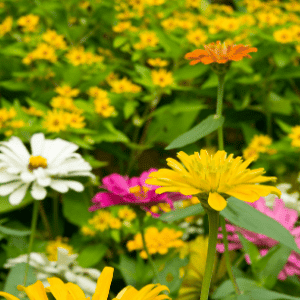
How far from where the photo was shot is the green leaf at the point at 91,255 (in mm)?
696

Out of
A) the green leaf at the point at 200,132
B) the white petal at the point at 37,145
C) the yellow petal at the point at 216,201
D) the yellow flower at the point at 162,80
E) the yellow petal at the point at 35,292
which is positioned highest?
the yellow flower at the point at 162,80

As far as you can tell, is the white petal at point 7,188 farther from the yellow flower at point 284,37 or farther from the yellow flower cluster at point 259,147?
the yellow flower at point 284,37

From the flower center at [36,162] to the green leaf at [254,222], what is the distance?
266 millimetres

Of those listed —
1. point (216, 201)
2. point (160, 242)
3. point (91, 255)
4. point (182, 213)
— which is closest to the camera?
point (216, 201)

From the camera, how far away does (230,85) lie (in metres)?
1.06

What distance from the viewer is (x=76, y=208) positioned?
830 mm

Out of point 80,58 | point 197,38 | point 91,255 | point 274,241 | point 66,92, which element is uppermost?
point 197,38

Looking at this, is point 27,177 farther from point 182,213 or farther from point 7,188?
point 182,213

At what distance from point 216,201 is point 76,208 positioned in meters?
0.63

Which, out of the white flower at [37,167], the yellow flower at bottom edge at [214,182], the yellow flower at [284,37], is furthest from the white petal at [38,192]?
the yellow flower at [284,37]

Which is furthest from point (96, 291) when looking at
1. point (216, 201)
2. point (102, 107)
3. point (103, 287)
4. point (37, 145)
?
point (102, 107)

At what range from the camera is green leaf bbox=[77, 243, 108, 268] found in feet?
2.28

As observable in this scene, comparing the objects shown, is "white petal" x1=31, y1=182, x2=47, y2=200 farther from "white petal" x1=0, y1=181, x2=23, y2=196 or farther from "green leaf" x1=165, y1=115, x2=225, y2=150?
"green leaf" x1=165, y1=115, x2=225, y2=150

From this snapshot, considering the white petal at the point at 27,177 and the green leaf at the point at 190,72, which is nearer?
the white petal at the point at 27,177
